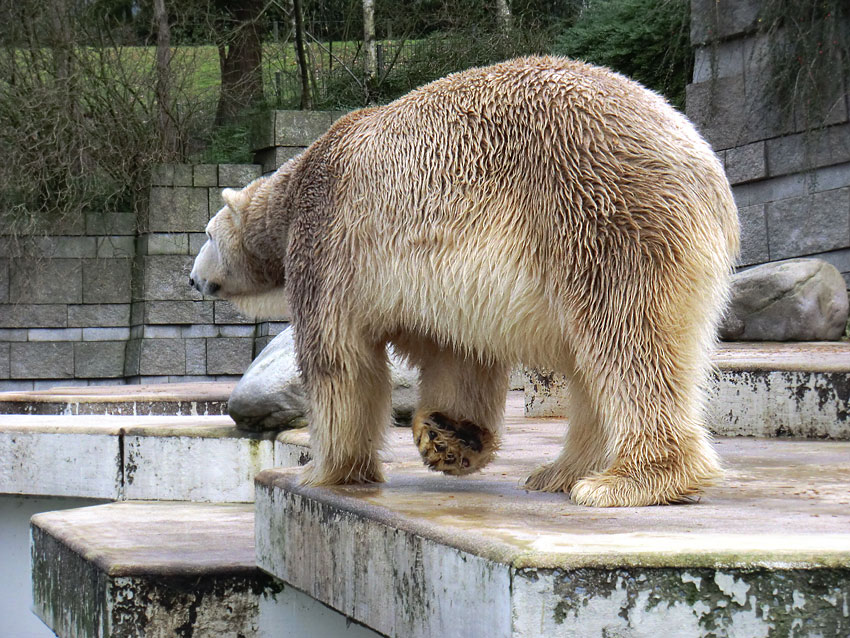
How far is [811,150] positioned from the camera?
357 inches

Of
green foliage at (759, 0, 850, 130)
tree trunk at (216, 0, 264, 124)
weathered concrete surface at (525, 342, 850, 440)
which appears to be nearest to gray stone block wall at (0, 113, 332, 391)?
tree trunk at (216, 0, 264, 124)

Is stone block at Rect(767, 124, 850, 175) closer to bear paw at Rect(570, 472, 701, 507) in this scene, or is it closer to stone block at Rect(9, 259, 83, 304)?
bear paw at Rect(570, 472, 701, 507)

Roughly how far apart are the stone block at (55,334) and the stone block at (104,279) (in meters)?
0.42

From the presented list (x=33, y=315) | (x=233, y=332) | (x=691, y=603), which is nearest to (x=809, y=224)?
(x=233, y=332)

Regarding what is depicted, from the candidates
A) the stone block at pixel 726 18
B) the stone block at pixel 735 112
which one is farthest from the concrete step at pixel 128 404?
the stone block at pixel 726 18

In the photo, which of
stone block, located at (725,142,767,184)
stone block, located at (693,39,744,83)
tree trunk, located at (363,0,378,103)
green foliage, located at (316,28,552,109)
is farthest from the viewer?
tree trunk, located at (363,0,378,103)

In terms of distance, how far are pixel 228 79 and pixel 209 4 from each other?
1057 millimetres

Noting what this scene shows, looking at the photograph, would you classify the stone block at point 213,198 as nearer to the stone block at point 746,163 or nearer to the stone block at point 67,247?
the stone block at point 67,247

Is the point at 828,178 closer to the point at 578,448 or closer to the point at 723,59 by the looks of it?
the point at 723,59

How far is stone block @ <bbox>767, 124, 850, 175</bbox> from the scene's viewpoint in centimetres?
891

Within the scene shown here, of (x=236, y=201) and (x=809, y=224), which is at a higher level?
(x=809, y=224)

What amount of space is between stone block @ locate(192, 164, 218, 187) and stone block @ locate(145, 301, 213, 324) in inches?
57.5

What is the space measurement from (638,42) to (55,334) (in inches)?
316

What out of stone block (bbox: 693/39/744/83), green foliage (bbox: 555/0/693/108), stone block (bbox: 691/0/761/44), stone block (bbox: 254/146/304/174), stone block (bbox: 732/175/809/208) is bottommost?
stone block (bbox: 732/175/809/208)
